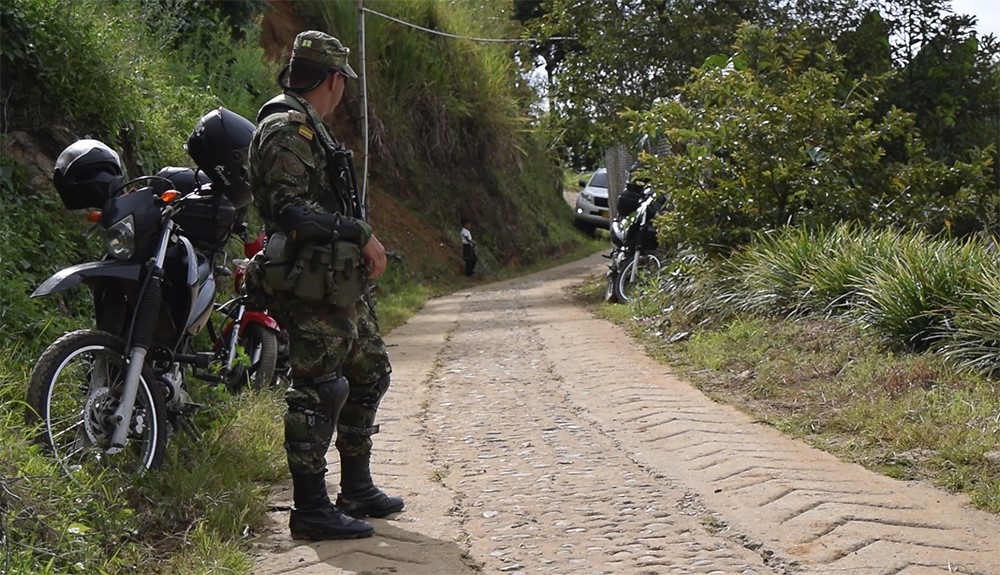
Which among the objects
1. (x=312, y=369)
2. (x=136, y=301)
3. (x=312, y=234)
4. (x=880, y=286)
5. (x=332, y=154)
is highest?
(x=332, y=154)

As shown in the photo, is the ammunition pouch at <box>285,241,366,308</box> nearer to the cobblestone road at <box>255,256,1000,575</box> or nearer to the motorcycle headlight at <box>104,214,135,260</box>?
the motorcycle headlight at <box>104,214,135,260</box>

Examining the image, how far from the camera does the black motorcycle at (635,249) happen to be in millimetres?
14875

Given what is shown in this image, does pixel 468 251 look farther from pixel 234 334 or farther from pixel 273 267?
pixel 273 267

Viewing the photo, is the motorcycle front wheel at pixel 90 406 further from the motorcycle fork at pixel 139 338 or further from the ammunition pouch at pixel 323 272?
the ammunition pouch at pixel 323 272

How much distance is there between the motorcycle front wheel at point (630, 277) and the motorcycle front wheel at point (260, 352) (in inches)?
316

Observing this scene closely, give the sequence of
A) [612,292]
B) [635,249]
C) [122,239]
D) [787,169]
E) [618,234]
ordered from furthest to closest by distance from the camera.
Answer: [618,234]
[612,292]
[635,249]
[787,169]
[122,239]

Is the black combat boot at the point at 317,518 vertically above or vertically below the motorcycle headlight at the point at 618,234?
below

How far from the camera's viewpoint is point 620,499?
16.8ft

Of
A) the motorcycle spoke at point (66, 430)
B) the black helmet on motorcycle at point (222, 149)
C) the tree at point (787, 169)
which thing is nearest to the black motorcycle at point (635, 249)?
the tree at point (787, 169)

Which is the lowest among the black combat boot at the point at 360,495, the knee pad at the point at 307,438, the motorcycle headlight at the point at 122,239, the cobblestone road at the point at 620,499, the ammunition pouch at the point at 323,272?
the cobblestone road at the point at 620,499

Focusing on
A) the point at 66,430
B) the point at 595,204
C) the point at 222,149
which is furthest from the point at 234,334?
the point at 595,204

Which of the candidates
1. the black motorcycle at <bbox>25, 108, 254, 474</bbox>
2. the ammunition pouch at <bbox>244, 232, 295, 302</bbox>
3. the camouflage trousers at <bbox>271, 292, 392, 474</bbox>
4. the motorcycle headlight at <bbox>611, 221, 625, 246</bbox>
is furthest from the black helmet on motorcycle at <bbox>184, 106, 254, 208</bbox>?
the motorcycle headlight at <bbox>611, 221, 625, 246</bbox>

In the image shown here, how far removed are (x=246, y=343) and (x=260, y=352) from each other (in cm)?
11

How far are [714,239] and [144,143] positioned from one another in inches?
226
